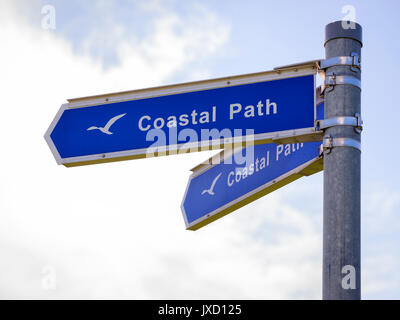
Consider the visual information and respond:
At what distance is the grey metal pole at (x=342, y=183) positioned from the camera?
3.15 m

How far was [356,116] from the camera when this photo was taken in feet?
11.1

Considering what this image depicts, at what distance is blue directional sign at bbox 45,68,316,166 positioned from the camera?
→ 3.60 m

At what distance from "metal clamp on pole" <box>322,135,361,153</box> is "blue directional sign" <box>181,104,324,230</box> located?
0.46ft

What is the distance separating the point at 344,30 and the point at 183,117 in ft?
3.15

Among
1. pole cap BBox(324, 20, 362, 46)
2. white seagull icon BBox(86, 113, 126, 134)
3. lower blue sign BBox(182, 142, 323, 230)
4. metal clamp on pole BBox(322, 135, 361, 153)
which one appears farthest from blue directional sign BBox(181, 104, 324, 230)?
white seagull icon BBox(86, 113, 126, 134)

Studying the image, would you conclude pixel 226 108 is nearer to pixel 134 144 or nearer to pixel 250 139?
pixel 250 139

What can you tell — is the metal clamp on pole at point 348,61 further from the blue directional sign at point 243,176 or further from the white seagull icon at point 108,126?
the white seagull icon at point 108,126

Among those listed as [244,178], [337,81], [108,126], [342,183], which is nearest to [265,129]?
[337,81]

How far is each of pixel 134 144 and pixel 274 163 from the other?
847 millimetres

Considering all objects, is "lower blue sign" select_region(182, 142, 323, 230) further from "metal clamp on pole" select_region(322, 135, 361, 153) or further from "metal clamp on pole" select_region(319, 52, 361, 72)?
"metal clamp on pole" select_region(319, 52, 361, 72)

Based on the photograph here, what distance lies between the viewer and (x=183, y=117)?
3.78 m

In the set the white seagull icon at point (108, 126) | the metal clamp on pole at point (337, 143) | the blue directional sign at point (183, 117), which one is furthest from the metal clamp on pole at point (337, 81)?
the white seagull icon at point (108, 126)
